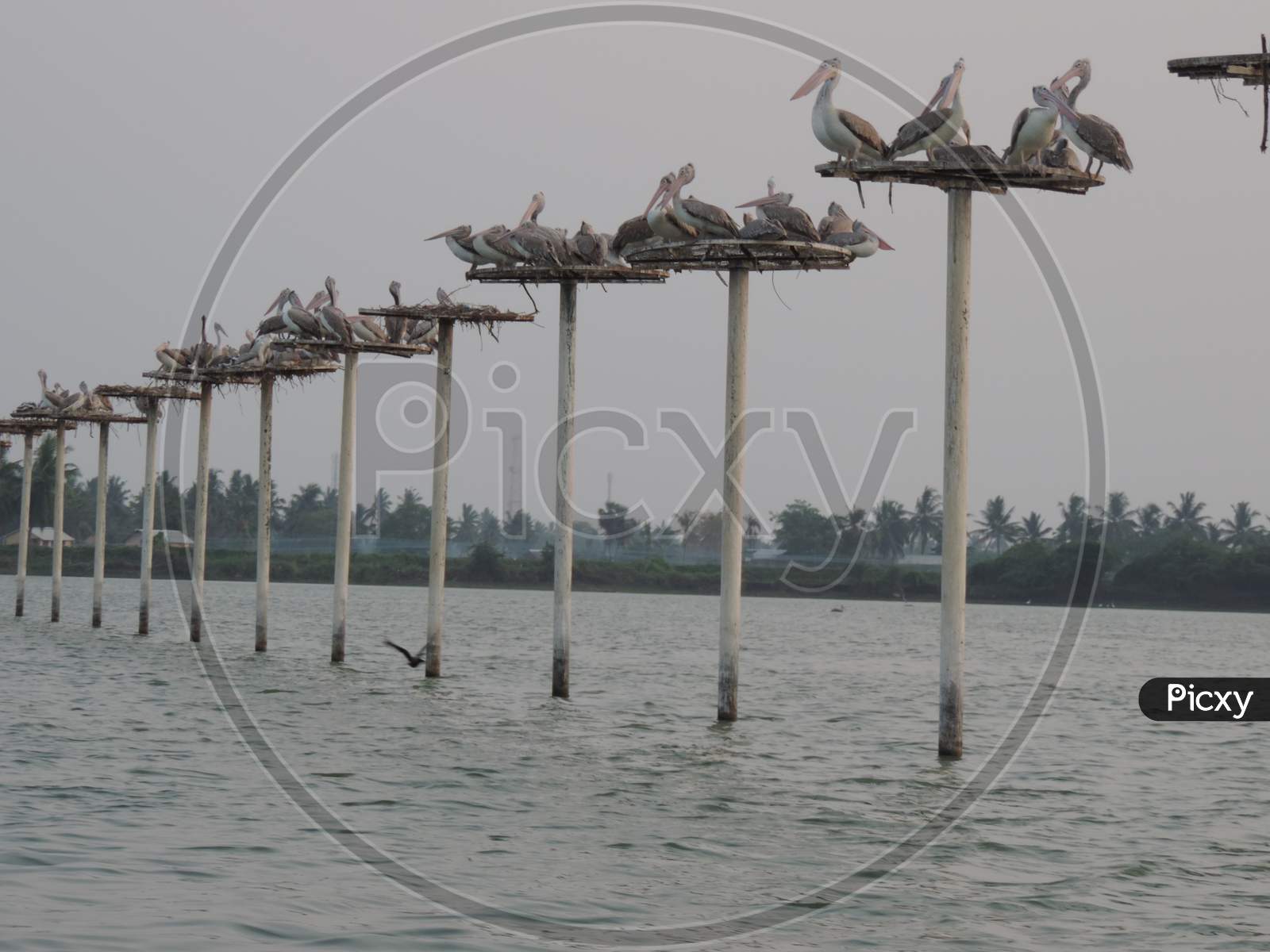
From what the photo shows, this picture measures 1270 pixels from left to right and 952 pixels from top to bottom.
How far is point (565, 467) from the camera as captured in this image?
2991 cm

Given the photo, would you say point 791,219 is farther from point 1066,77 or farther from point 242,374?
point 242,374

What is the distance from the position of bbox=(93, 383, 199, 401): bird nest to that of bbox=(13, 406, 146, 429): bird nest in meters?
3.33

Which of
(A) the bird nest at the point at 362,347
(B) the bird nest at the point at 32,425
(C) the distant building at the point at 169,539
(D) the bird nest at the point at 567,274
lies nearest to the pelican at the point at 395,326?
(A) the bird nest at the point at 362,347

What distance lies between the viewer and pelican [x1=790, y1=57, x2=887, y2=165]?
2047cm

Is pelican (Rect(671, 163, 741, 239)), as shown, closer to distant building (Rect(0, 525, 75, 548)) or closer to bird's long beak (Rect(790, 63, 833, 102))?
bird's long beak (Rect(790, 63, 833, 102))

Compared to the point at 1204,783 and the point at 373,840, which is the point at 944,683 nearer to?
the point at 1204,783

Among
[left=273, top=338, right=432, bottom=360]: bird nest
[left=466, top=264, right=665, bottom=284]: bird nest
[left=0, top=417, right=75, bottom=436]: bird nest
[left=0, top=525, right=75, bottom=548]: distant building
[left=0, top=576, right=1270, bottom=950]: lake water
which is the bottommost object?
[left=0, top=576, right=1270, bottom=950]: lake water

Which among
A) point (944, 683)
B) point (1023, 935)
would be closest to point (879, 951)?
point (1023, 935)

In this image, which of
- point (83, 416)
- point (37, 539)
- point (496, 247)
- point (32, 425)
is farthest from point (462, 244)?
point (37, 539)

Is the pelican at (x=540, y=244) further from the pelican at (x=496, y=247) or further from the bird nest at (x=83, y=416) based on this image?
the bird nest at (x=83, y=416)

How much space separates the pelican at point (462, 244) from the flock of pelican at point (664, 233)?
0.01 metres

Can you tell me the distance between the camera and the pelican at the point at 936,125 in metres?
20.3

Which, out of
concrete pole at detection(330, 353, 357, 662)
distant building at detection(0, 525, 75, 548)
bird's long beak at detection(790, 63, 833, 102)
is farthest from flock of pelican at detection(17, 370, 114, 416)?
distant building at detection(0, 525, 75, 548)

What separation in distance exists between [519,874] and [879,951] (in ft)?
11.7
